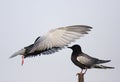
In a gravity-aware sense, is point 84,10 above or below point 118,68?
above

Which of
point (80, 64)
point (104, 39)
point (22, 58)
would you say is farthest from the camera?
point (104, 39)

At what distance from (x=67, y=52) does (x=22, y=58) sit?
0.81 feet

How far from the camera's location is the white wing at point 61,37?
5.19 feet

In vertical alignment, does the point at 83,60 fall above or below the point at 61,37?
below

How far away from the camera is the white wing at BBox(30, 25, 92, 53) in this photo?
5.19 ft

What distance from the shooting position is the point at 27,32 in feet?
5.99

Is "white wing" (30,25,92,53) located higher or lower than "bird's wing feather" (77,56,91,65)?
higher

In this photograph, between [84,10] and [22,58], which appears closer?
[22,58]

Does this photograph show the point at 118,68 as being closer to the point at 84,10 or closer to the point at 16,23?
the point at 84,10

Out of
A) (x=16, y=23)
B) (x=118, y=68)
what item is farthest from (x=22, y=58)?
(x=118, y=68)

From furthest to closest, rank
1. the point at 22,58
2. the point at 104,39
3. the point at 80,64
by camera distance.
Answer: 1. the point at 104,39
2. the point at 22,58
3. the point at 80,64

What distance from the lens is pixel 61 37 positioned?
1.58m

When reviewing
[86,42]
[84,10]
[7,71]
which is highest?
[84,10]

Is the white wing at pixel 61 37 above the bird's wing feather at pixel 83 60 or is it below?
above
